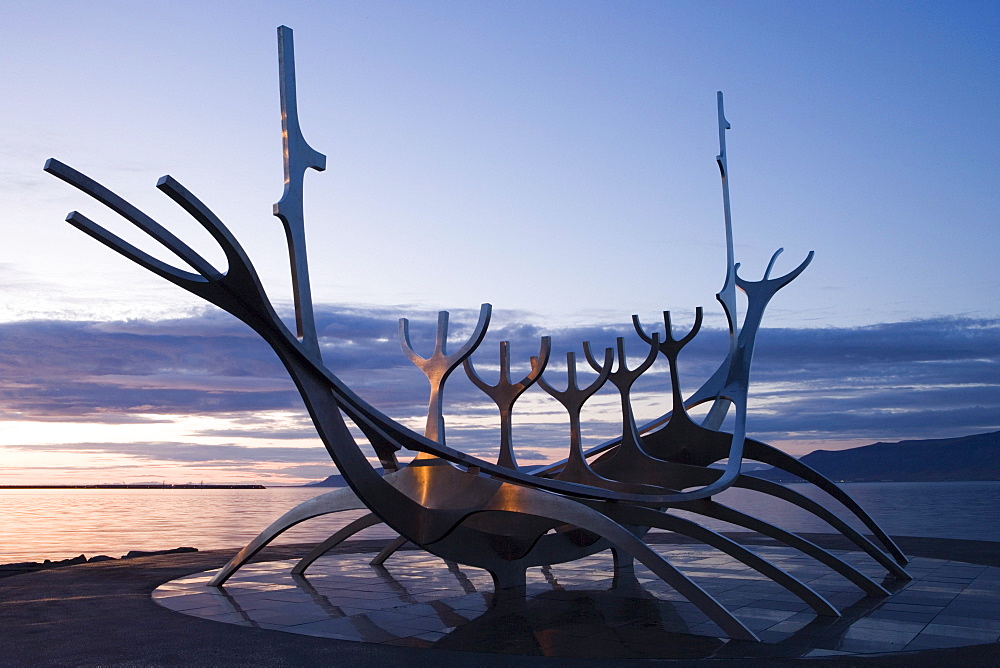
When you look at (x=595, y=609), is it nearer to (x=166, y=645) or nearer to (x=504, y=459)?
(x=504, y=459)

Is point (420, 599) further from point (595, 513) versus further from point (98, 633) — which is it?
point (98, 633)

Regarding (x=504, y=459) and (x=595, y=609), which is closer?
(x=595, y=609)

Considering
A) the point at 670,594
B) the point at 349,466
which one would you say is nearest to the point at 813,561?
the point at 670,594

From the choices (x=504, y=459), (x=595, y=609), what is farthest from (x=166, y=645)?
(x=504, y=459)

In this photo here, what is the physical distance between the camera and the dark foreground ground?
7.88m

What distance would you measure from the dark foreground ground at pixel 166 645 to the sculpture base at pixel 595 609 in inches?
14.6

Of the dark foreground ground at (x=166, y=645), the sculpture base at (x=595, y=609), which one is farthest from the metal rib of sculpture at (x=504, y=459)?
the dark foreground ground at (x=166, y=645)

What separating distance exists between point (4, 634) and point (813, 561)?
13.3 m

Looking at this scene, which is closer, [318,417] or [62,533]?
[318,417]

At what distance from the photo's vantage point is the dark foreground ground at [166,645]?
25.9ft

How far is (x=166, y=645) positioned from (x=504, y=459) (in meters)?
6.00

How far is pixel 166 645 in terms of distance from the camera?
28.3 feet

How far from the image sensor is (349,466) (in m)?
10.3

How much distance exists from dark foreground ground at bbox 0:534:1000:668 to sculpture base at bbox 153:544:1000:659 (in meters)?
0.37
